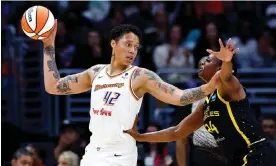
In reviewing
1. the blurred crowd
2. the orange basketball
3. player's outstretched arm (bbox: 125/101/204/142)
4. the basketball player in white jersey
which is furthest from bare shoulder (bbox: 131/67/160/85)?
the blurred crowd

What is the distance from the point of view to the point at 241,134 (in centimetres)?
728

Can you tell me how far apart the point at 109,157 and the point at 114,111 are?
1.38 feet

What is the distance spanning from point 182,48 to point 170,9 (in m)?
1.50

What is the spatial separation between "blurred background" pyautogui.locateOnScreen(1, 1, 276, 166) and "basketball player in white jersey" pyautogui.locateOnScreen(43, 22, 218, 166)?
4579 mm

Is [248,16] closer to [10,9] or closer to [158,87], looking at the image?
[10,9]

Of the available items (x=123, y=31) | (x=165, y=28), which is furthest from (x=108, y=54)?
(x=123, y=31)

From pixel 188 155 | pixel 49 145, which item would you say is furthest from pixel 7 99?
pixel 188 155

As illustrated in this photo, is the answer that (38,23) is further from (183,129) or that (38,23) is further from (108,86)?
(183,129)

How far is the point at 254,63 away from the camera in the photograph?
1362 centimetres

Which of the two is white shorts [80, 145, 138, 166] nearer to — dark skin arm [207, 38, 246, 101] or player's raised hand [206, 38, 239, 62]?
dark skin arm [207, 38, 246, 101]

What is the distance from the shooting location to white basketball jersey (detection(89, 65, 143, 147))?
714 centimetres

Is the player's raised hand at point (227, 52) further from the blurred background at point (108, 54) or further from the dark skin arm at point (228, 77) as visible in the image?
the blurred background at point (108, 54)

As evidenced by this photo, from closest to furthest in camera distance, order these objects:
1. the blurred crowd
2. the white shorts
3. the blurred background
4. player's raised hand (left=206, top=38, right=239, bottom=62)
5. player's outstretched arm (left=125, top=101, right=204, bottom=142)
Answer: player's raised hand (left=206, top=38, right=239, bottom=62)
the white shorts
player's outstretched arm (left=125, top=101, right=204, bottom=142)
the blurred background
the blurred crowd

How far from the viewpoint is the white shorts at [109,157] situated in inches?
278
